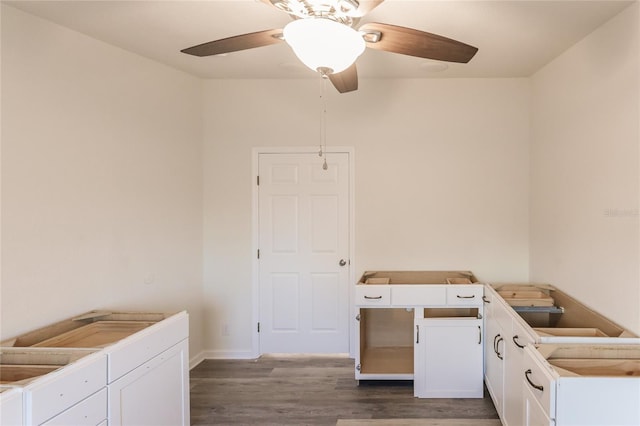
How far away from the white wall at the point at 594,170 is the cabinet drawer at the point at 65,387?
109 inches

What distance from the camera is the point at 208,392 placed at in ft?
10.4

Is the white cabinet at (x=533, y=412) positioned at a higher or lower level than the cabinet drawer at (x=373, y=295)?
lower

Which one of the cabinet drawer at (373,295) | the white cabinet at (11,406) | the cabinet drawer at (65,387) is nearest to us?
the white cabinet at (11,406)

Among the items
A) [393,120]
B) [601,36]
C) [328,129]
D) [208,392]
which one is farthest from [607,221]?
[208,392]

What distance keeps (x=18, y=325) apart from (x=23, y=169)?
0.86 meters

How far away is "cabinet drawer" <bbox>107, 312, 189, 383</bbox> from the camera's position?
73.4 inches

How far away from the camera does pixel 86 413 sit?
170cm

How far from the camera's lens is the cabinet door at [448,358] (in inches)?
118

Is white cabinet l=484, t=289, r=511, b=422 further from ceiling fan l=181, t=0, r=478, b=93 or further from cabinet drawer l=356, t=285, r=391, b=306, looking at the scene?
ceiling fan l=181, t=0, r=478, b=93

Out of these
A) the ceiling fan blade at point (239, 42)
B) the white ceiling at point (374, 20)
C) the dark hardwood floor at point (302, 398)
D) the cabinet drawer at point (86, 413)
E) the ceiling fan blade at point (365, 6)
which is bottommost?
the dark hardwood floor at point (302, 398)

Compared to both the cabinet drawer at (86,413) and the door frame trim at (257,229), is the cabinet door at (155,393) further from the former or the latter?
the door frame trim at (257,229)

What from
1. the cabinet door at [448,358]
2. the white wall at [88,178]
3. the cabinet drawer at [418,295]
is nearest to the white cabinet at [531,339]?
the cabinet door at [448,358]

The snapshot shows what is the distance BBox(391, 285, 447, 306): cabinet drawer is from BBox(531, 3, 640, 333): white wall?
0.92 meters

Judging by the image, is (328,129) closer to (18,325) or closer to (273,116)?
(273,116)
